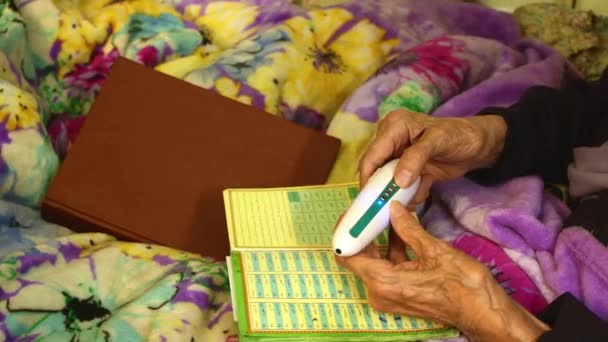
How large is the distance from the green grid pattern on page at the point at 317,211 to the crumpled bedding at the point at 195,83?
0.38ft

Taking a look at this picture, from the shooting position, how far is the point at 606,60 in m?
1.35

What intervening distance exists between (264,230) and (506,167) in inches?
14.1

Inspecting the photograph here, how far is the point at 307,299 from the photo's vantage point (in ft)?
2.85

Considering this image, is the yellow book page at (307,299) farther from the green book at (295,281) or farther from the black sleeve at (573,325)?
the black sleeve at (573,325)

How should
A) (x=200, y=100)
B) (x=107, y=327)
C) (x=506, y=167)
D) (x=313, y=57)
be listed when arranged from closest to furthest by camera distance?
(x=107, y=327), (x=506, y=167), (x=200, y=100), (x=313, y=57)

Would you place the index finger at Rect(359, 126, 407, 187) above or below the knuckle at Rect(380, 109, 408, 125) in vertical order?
below

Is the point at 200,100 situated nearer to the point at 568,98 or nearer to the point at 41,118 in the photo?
the point at 41,118

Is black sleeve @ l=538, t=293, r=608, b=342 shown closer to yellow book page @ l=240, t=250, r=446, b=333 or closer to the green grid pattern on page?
yellow book page @ l=240, t=250, r=446, b=333

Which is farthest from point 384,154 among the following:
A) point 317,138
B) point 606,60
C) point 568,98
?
point 606,60

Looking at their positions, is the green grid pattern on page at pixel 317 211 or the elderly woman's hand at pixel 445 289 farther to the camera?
the green grid pattern on page at pixel 317 211

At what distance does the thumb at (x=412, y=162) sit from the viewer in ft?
2.72

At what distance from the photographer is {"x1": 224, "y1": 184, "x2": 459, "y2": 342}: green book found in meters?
0.84

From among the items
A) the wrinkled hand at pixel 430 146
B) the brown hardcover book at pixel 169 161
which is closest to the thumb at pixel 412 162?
the wrinkled hand at pixel 430 146

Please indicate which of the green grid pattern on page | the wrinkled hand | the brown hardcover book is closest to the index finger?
the wrinkled hand
